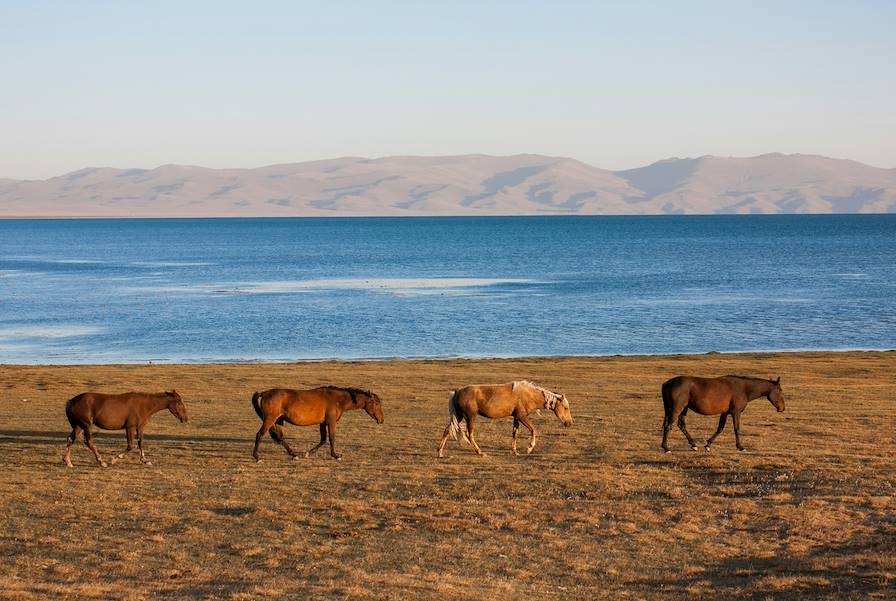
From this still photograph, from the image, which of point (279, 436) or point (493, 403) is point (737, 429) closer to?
point (493, 403)

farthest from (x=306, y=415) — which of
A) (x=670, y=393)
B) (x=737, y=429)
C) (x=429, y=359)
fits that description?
(x=429, y=359)

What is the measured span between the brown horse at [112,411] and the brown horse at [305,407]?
2.09m

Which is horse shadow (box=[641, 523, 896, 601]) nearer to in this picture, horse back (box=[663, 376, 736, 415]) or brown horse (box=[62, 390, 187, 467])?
horse back (box=[663, 376, 736, 415])

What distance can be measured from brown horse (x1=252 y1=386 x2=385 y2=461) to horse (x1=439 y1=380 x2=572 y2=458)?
177 centimetres

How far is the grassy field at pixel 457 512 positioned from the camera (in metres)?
13.4

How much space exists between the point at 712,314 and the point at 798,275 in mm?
43069

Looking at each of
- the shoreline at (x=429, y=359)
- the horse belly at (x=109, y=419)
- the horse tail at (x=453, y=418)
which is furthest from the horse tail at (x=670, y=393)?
the shoreline at (x=429, y=359)

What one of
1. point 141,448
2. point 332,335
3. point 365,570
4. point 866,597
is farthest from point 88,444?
point 332,335

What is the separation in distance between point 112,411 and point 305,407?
352 cm

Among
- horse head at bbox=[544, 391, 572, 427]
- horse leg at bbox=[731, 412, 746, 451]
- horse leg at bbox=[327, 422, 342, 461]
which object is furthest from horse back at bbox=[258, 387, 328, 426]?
horse leg at bbox=[731, 412, 746, 451]

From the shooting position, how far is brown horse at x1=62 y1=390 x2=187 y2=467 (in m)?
20.0

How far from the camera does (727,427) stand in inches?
984

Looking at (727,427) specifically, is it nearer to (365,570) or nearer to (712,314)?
(365,570)

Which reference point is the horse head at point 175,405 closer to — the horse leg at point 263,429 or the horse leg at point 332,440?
the horse leg at point 263,429
